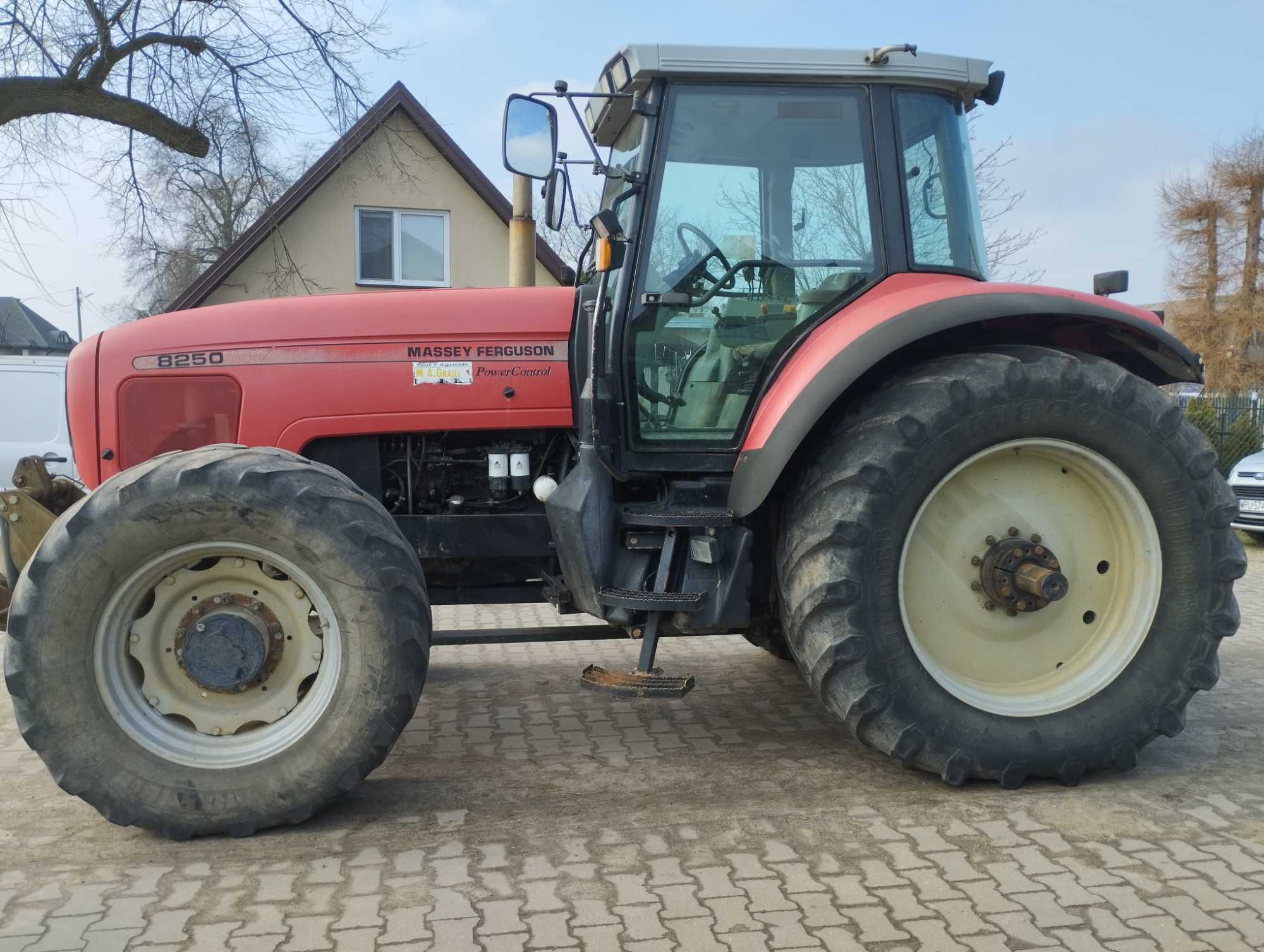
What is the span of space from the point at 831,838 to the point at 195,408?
2627 millimetres

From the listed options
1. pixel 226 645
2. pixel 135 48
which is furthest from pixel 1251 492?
pixel 135 48

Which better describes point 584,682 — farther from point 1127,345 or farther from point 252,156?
point 252,156

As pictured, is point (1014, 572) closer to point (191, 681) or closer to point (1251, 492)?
point (191, 681)

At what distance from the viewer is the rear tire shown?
311 cm

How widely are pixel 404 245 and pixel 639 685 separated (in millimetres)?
13436

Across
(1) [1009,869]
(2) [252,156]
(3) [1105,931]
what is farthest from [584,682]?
(2) [252,156]

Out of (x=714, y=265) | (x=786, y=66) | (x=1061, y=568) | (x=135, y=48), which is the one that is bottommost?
(x=1061, y=568)

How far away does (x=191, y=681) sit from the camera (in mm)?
3316

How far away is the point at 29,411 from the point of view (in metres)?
9.32

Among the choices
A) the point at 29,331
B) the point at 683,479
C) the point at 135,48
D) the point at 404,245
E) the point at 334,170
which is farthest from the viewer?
the point at 29,331

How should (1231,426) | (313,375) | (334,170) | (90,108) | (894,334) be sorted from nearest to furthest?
(894,334), (313,375), (90,108), (334,170), (1231,426)

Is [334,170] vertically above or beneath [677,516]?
above

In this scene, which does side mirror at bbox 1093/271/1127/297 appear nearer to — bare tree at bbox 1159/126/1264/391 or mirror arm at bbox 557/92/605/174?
mirror arm at bbox 557/92/605/174

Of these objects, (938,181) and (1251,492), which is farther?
(1251,492)
